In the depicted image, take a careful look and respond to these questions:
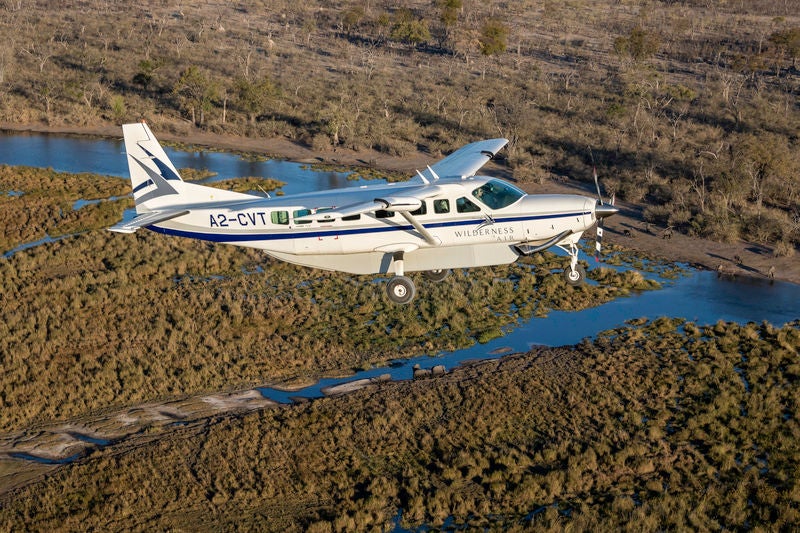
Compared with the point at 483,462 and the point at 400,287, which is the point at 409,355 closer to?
the point at 400,287

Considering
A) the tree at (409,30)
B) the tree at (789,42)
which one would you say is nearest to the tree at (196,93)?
the tree at (409,30)

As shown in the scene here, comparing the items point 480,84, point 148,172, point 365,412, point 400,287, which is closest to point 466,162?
point 400,287

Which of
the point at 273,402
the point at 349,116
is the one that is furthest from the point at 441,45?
the point at 273,402

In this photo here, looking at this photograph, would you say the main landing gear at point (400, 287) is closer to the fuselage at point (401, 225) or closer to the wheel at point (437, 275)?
the fuselage at point (401, 225)

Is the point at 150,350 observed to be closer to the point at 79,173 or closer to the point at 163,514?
the point at 163,514

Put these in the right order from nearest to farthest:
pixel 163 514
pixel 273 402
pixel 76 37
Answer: pixel 163 514 < pixel 273 402 < pixel 76 37

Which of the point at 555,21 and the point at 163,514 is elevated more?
the point at 555,21
